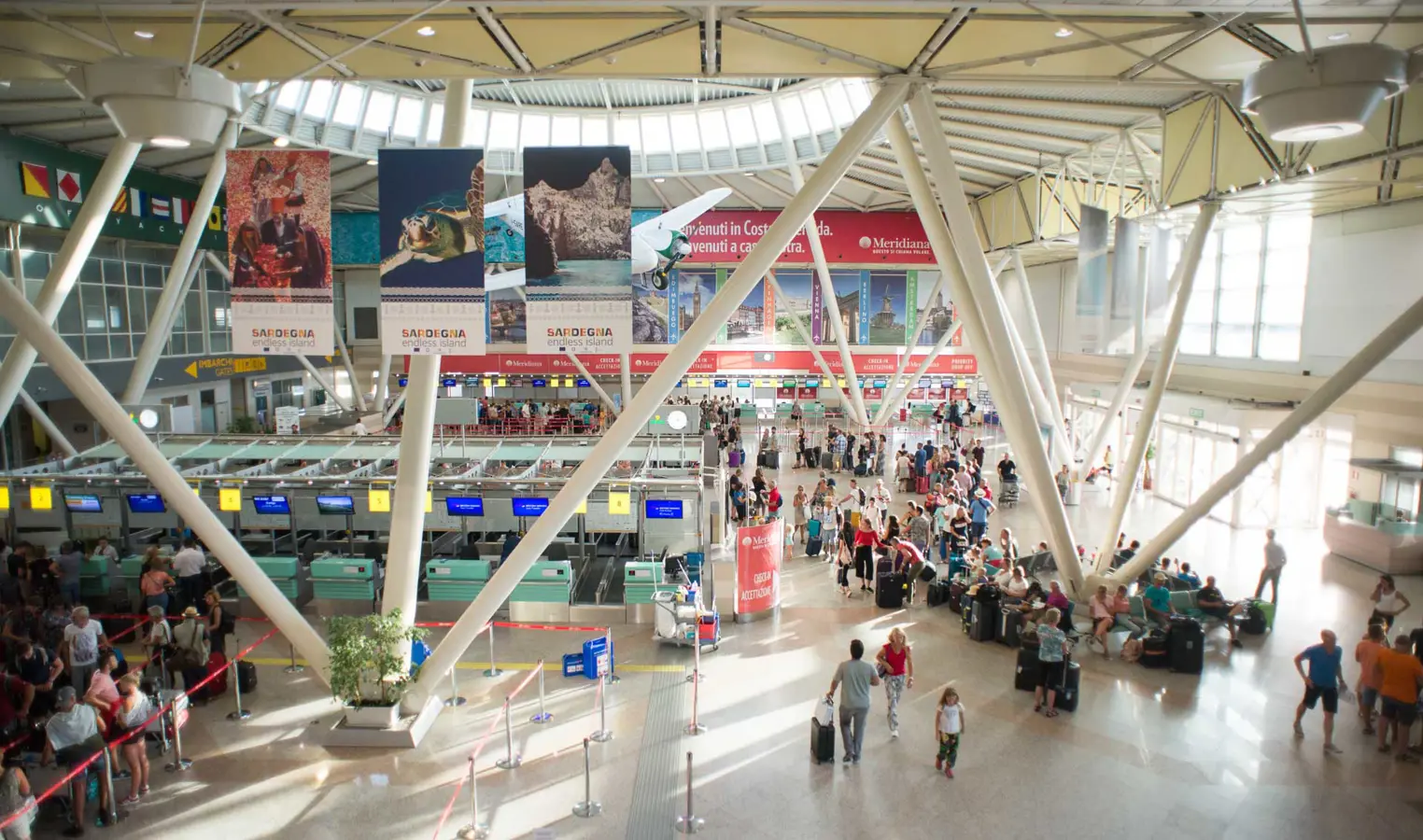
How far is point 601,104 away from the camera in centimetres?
2800

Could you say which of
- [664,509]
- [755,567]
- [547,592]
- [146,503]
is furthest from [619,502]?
[146,503]

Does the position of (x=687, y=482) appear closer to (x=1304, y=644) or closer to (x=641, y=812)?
(x=641, y=812)

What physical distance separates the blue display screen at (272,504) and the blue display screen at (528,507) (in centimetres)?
393

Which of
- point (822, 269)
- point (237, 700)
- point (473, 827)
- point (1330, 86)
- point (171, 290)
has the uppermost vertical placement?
point (822, 269)

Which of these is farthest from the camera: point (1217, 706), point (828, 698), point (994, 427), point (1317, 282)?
point (994, 427)

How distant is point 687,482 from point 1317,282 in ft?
45.6

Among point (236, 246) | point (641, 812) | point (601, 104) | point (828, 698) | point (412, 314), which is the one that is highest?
point (601, 104)

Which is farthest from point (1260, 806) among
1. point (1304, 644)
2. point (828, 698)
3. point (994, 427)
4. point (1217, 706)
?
point (994, 427)

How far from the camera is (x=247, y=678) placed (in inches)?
389

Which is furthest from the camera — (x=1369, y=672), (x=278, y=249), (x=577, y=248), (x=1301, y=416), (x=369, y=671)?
(x=1301, y=416)

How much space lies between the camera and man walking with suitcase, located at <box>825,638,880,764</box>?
8086 mm

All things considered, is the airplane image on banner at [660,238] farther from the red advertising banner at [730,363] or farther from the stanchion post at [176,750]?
the stanchion post at [176,750]

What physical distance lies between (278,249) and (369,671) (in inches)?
177

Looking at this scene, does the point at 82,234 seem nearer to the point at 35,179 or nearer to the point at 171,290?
the point at 171,290
